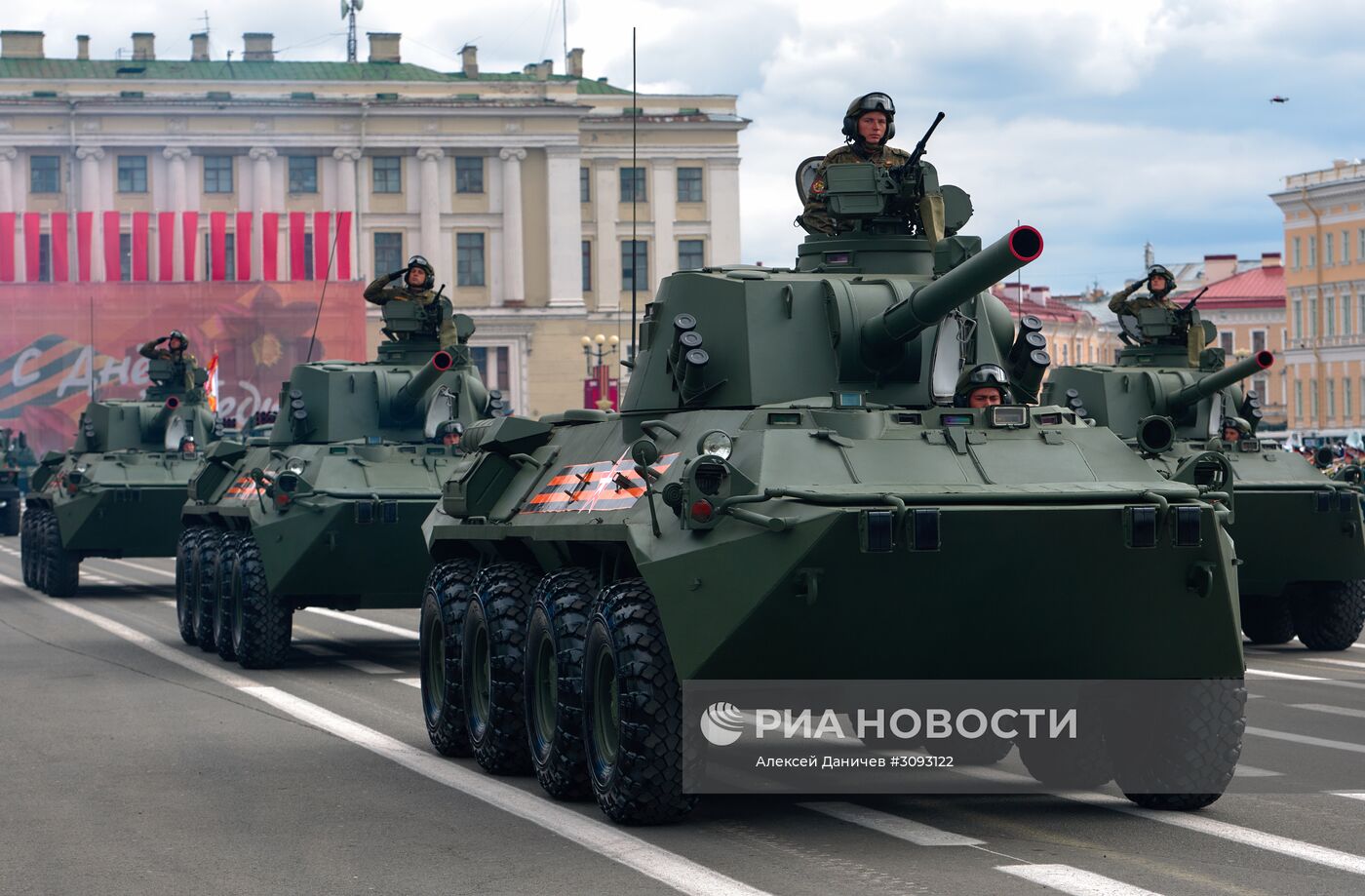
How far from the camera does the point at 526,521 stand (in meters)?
12.1

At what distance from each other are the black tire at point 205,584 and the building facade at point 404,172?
67718 millimetres

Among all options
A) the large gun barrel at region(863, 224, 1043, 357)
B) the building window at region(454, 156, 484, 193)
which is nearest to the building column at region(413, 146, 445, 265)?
the building window at region(454, 156, 484, 193)

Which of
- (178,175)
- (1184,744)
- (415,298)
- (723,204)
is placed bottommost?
(1184,744)

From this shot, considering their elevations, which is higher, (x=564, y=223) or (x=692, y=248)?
(x=564, y=223)

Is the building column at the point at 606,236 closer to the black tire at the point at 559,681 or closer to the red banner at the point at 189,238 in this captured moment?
the red banner at the point at 189,238

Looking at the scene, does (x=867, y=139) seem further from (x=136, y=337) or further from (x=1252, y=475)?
(x=136, y=337)

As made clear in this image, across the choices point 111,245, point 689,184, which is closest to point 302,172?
point 111,245

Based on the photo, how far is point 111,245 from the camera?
281 ft

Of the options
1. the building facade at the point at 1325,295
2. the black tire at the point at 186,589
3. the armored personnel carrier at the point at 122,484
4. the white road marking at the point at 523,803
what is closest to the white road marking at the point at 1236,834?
the white road marking at the point at 523,803

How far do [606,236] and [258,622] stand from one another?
84.0 meters

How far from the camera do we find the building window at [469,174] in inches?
3878

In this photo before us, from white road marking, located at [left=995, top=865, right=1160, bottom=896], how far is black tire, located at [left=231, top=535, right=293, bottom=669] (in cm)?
1076

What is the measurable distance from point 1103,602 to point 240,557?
11.1 meters

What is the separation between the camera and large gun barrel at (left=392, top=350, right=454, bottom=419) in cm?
1942
